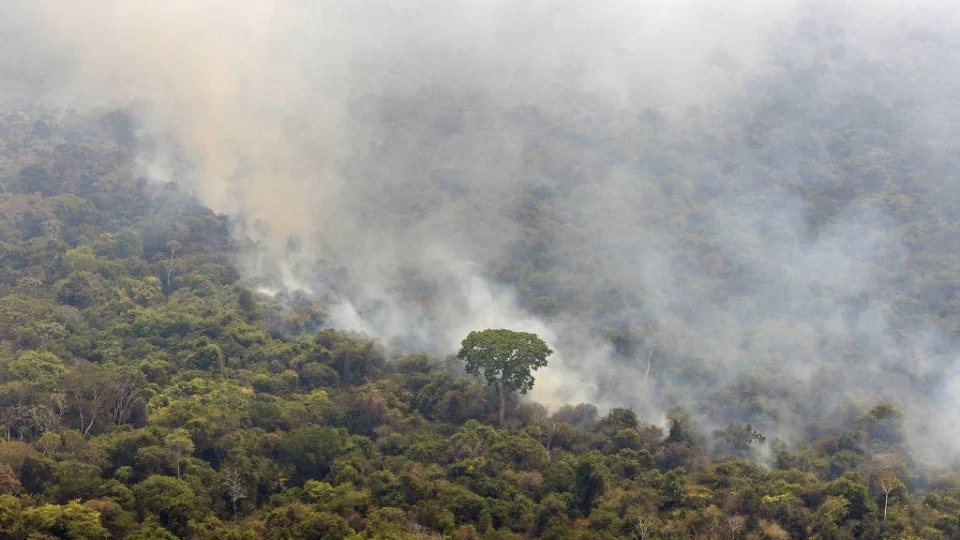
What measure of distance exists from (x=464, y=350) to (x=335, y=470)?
10.7 m

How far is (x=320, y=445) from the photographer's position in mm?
47250

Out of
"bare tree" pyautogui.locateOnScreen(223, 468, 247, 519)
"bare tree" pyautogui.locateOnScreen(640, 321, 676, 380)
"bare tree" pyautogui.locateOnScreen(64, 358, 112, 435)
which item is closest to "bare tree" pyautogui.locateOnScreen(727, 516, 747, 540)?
"bare tree" pyautogui.locateOnScreen(223, 468, 247, 519)

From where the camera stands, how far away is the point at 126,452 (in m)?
43.5

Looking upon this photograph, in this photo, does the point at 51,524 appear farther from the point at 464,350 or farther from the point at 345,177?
the point at 345,177

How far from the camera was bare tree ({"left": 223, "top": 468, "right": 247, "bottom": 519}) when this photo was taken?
4328cm

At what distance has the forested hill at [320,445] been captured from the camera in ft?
135

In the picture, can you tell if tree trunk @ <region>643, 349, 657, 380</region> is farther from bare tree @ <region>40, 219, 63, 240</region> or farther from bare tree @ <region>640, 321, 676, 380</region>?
bare tree @ <region>40, 219, 63, 240</region>

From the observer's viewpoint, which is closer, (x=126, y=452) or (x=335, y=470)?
(x=126, y=452)

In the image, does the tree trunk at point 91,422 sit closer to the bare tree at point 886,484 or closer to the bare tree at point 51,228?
the bare tree at point 51,228

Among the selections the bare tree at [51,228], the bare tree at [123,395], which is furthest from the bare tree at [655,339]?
the bare tree at [51,228]

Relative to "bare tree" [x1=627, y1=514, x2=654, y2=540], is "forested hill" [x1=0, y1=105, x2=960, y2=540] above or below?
above

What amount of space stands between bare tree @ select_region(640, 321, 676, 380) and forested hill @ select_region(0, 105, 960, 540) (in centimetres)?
117

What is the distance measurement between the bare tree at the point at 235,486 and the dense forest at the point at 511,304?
17cm

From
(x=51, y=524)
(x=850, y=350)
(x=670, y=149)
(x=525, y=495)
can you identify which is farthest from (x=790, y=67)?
(x=51, y=524)
